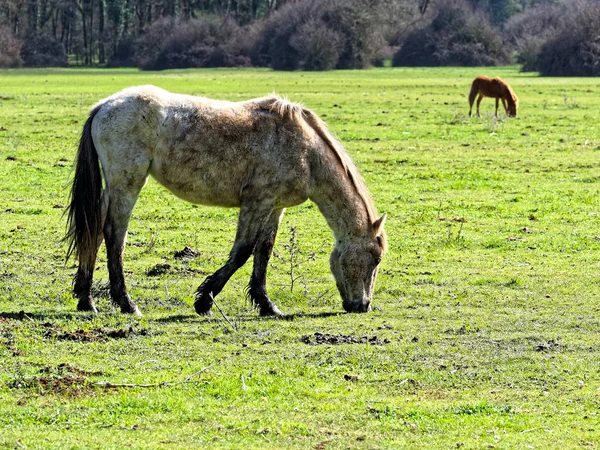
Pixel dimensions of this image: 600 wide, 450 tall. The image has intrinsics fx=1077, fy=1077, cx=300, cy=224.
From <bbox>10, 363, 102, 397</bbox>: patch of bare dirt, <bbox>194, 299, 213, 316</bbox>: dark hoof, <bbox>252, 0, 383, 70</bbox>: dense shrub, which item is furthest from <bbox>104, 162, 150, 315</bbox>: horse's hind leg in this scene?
<bbox>252, 0, 383, 70</bbox>: dense shrub

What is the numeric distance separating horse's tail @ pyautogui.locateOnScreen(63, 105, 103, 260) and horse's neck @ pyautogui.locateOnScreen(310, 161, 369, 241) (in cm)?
207

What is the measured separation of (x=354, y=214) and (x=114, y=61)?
76473 millimetres

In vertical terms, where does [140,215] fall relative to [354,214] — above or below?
below

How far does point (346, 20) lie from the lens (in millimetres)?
75125

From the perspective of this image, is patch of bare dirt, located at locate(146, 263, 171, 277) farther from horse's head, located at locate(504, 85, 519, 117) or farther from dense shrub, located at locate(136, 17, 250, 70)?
dense shrub, located at locate(136, 17, 250, 70)

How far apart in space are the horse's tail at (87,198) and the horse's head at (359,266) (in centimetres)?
233

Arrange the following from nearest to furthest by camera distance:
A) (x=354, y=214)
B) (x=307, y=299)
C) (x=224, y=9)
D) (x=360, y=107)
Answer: (x=354, y=214) → (x=307, y=299) → (x=360, y=107) → (x=224, y=9)

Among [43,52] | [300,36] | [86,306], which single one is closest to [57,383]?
[86,306]

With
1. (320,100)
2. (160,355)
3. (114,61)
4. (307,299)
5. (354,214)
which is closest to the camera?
(160,355)

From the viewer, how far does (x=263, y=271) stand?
34.7 feet

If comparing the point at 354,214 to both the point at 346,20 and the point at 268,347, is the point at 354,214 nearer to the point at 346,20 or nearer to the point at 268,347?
the point at 268,347

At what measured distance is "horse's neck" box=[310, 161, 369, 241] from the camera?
34.2 ft

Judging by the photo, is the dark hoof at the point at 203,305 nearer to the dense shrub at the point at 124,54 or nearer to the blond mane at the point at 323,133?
the blond mane at the point at 323,133

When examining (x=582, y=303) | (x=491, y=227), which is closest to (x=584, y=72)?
(x=491, y=227)
